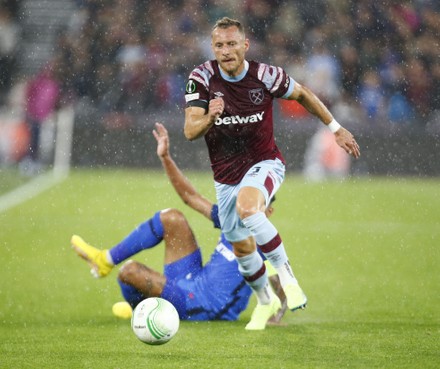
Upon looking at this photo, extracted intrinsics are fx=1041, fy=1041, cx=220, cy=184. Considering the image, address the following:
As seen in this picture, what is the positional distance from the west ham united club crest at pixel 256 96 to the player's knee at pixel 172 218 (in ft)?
3.32

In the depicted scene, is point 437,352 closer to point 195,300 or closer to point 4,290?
point 195,300

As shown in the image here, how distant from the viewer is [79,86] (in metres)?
21.2

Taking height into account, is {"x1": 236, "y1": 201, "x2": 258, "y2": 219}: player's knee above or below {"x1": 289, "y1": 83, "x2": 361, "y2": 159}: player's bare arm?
below

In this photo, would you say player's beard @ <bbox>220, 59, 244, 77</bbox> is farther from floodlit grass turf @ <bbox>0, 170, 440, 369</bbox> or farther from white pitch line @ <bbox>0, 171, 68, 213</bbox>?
white pitch line @ <bbox>0, 171, 68, 213</bbox>

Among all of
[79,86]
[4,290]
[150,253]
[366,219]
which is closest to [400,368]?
[4,290]

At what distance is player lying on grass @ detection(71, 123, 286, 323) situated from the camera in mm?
7672

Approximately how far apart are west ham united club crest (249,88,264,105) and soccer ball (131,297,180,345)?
1955 mm

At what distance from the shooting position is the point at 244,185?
24.5 feet

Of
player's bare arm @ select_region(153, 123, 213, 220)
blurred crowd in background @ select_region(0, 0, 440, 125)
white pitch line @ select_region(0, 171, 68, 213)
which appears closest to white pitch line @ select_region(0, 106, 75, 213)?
white pitch line @ select_region(0, 171, 68, 213)

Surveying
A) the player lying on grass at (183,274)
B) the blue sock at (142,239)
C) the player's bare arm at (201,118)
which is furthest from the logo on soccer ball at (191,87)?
the blue sock at (142,239)

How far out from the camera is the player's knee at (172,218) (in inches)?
307

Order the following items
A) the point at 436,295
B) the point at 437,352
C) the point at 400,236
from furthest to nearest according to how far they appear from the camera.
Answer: the point at 400,236 < the point at 436,295 < the point at 437,352

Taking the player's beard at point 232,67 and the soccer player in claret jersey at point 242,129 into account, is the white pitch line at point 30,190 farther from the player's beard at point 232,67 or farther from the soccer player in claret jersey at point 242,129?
the player's beard at point 232,67

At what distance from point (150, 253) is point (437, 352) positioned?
21.0 ft
